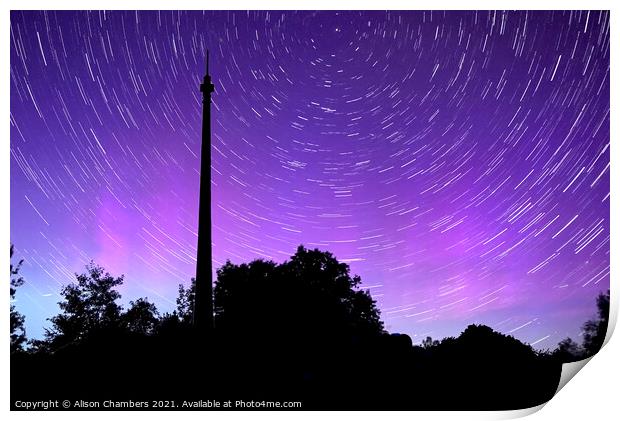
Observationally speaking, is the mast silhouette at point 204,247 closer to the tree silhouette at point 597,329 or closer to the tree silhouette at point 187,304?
the tree silhouette at point 187,304

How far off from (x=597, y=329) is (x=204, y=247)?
438 centimetres

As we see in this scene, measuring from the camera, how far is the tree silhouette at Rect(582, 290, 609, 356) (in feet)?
12.4

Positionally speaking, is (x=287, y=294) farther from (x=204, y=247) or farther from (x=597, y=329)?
(x=597, y=329)

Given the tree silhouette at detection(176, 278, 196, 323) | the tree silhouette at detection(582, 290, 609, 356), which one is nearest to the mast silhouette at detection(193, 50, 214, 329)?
the tree silhouette at detection(176, 278, 196, 323)

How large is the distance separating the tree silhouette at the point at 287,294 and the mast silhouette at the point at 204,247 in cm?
73

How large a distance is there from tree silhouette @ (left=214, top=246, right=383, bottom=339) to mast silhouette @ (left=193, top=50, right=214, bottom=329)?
0.73 meters

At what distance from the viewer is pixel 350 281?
966 centimetres

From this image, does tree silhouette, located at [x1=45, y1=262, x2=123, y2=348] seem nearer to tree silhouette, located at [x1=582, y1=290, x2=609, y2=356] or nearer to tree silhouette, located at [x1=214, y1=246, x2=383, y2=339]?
tree silhouette, located at [x1=214, y1=246, x2=383, y2=339]

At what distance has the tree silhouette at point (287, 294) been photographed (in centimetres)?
772

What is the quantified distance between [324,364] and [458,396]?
3.78ft

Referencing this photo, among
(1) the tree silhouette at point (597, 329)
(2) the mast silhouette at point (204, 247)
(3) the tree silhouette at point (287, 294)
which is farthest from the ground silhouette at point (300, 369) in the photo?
(3) the tree silhouette at point (287, 294)

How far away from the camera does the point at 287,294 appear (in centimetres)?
841
